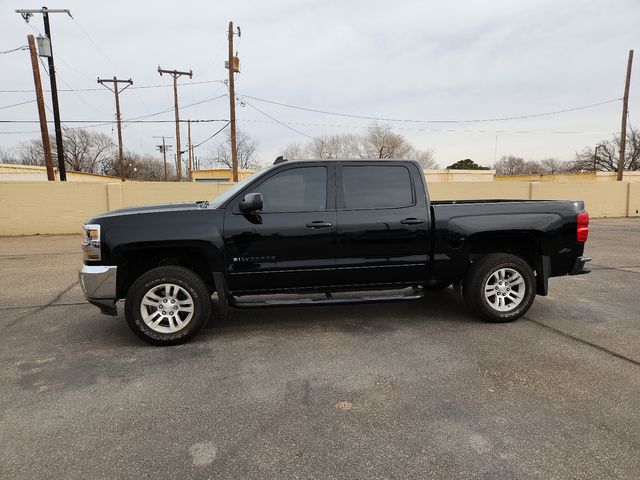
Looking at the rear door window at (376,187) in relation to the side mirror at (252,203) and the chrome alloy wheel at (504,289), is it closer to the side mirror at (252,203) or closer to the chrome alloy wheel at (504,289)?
the side mirror at (252,203)

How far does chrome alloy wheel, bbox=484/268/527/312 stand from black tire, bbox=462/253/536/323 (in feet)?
0.08

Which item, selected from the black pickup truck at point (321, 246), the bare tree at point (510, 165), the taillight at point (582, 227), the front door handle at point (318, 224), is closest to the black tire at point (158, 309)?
the black pickup truck at point (321, 246)

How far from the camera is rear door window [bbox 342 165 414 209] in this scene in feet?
15.1

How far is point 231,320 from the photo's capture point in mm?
5129

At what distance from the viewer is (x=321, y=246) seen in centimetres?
444

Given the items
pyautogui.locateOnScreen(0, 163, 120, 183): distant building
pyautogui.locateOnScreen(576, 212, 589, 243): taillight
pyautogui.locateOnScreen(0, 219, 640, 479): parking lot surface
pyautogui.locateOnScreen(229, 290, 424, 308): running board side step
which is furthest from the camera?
pyautogui.locateOnScreen(0, 163, 120, 183): distant building

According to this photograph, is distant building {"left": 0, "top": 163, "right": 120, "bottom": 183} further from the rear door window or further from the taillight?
the taillight

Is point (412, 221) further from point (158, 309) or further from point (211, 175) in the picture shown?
point (211, 175)

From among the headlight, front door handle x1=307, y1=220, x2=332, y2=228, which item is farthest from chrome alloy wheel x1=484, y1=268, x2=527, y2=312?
the headlight

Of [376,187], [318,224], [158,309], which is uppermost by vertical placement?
[376,187]

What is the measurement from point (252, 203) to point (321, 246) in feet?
2.84

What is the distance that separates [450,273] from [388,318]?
0.93 m

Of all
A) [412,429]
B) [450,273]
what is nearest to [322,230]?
[450,273]

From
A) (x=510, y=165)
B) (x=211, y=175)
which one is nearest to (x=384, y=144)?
(x=211, y=175)
